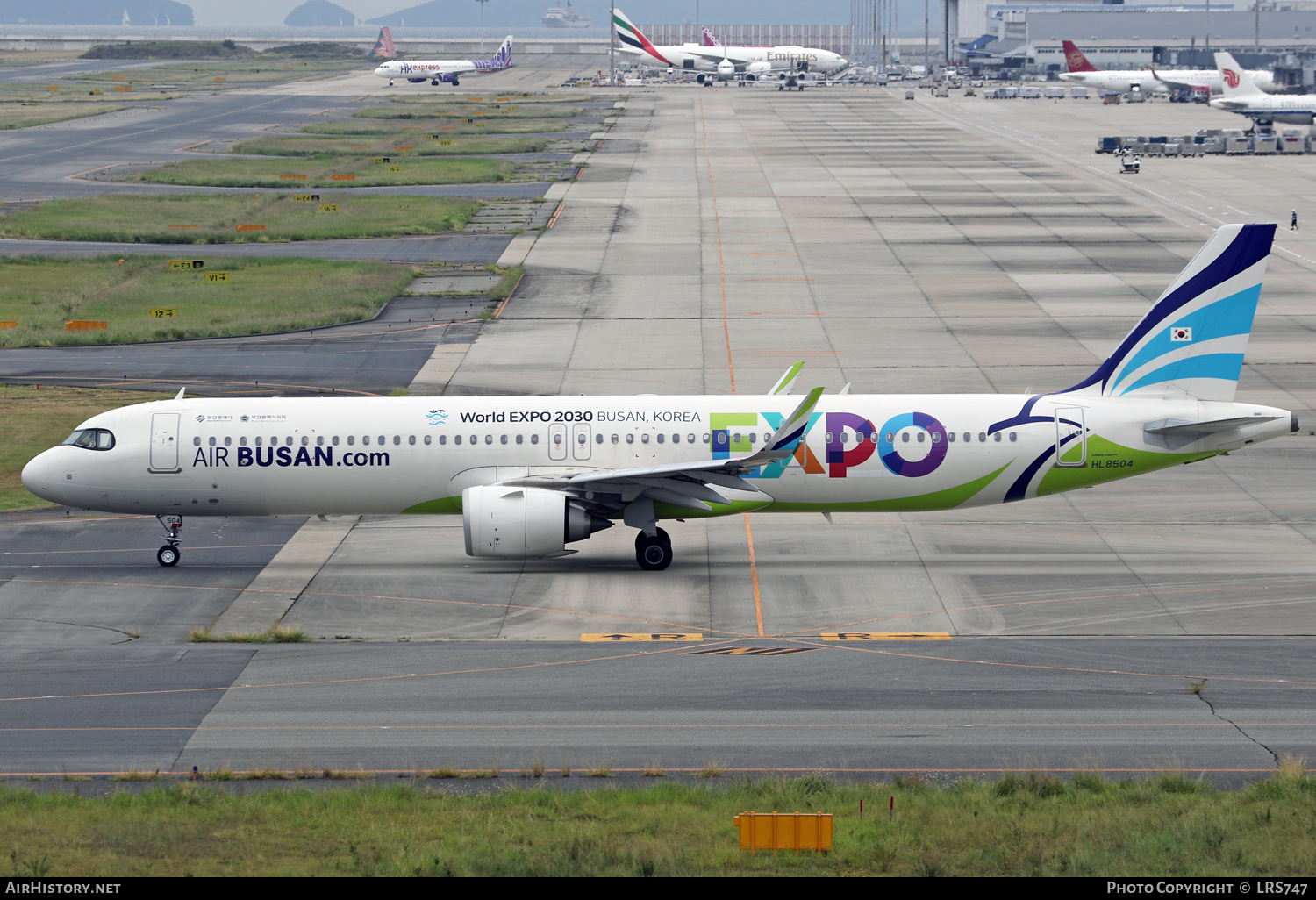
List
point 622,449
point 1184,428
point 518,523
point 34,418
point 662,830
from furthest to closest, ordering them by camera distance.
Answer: point 34,418 < point 622,449 < point 1184,428 < point 518,523 < point 662,830

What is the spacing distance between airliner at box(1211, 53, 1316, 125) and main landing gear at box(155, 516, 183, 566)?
14388 cm

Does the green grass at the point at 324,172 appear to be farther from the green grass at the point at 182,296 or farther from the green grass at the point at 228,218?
the green grass at the point at 182,296

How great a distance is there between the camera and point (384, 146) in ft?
463

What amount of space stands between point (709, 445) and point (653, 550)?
120 inches

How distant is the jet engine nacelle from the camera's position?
3391 centimetres

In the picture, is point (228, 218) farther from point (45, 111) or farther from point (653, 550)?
point (45, 111)

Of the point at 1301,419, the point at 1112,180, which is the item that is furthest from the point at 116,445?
the point at 1112,180

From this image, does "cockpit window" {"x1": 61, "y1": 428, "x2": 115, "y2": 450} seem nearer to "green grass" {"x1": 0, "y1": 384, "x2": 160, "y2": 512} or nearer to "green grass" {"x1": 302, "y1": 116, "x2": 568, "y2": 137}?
"green grass" {"x1": 0, "y1": 384, "x2": 160, "y2": 512}

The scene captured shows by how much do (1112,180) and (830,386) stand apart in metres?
68.2

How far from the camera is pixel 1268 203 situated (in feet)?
315

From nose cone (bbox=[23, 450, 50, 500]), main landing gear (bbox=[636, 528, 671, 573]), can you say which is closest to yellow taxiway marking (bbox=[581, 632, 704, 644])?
main landing gear (bbox=[636, 528, 671, 573])

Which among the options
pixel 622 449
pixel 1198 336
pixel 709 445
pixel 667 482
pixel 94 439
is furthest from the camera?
pixel 94 439

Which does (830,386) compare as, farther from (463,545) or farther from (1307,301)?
(1307,301)

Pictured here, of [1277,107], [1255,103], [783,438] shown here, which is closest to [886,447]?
[783,438]
